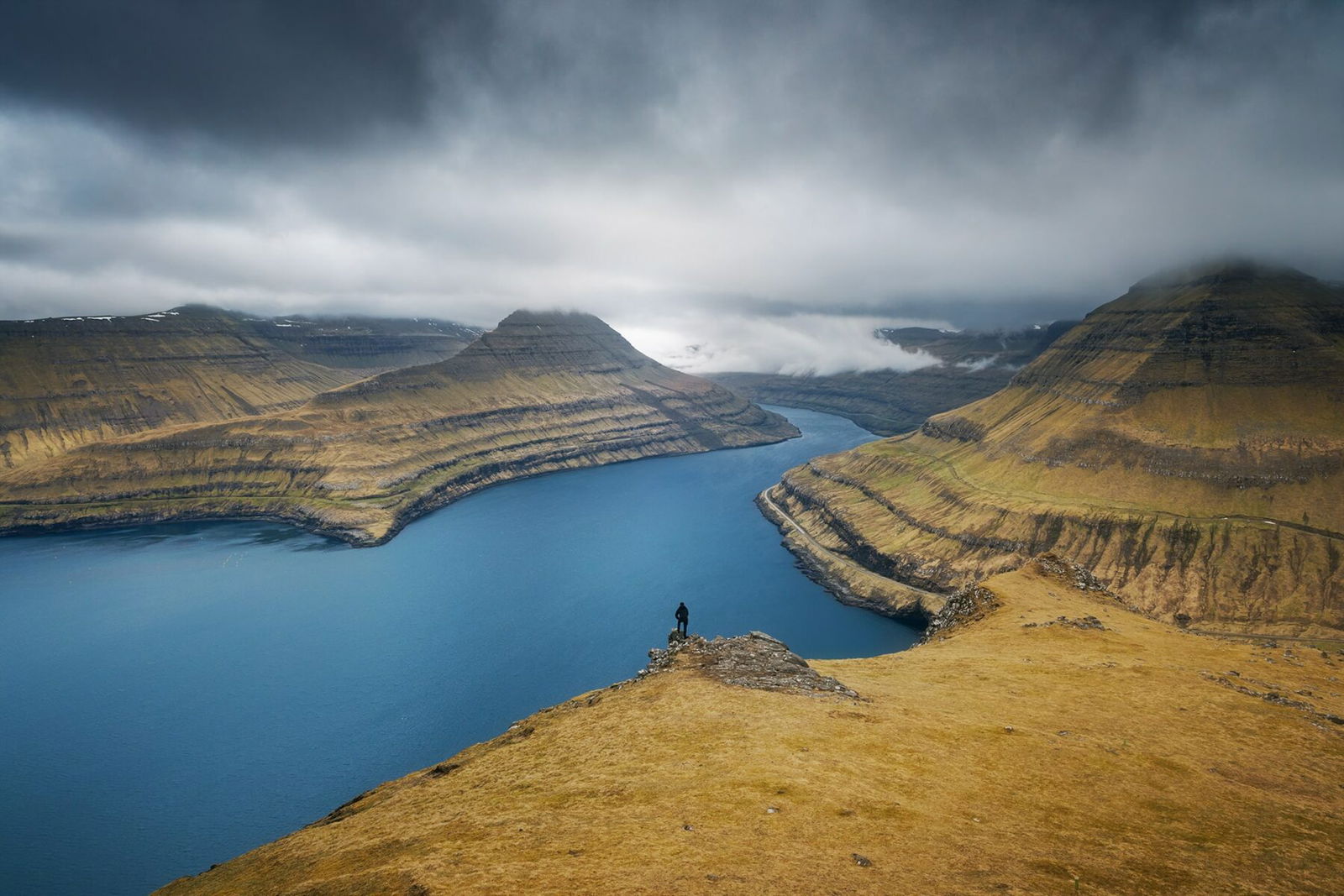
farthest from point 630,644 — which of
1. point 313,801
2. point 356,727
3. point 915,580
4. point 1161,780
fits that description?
point 1161,780

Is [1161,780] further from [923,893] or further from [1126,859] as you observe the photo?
[923,893]

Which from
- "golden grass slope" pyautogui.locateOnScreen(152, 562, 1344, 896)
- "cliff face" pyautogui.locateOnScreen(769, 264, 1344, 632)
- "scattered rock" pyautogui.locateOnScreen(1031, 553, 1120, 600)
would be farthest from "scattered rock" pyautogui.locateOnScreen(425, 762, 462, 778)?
"cliff face" pyautogui.locateOnScreen(769, 264, 1344, 632)

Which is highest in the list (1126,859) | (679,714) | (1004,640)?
(1126,859)

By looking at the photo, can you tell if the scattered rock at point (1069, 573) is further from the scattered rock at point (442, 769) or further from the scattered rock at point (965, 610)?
the scattered rock at point (442, 769)

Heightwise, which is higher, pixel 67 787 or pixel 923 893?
pixel 923 893

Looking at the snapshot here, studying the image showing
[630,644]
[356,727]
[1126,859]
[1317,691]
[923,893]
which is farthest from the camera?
[630,644]
